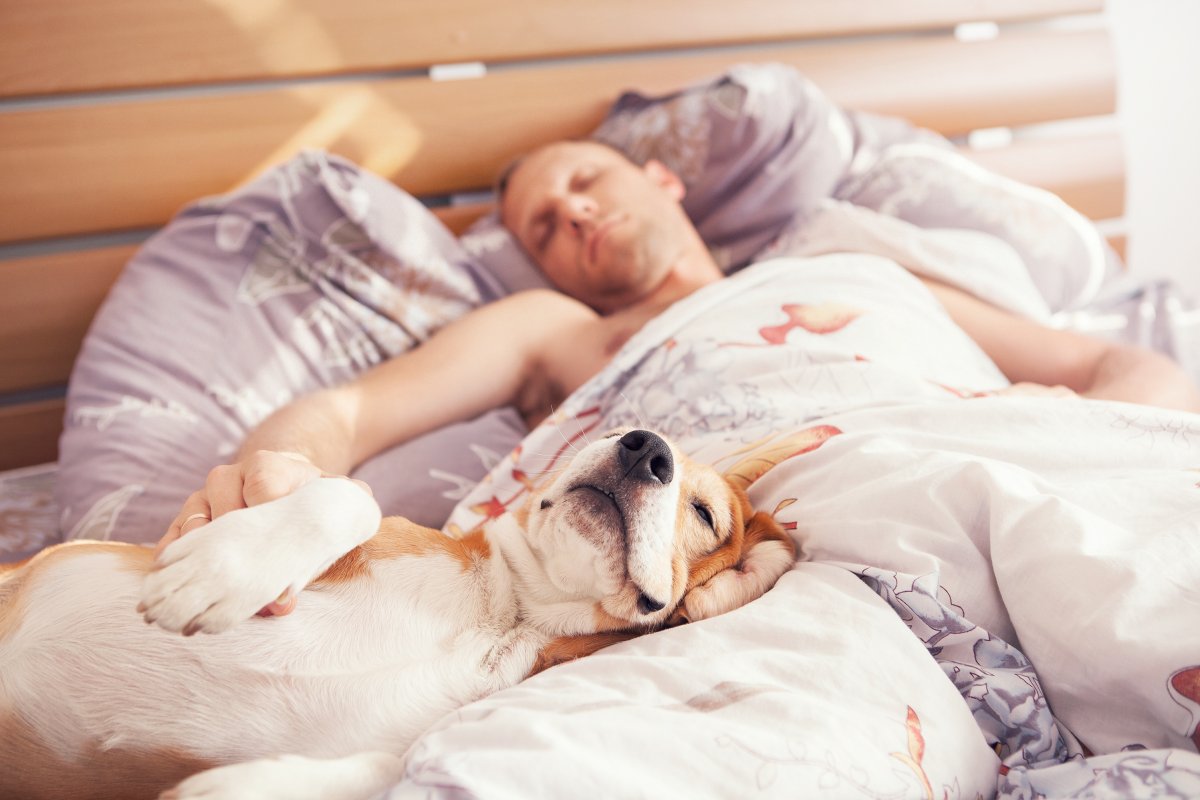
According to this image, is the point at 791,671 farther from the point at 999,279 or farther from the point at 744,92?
the point at 744,92

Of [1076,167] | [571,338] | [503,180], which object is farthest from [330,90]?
[1076,167]

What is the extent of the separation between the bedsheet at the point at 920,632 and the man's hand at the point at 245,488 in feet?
1.31

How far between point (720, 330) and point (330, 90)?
4.82ft

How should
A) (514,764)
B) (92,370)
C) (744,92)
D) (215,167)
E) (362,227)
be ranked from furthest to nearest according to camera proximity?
(744,92) → (215,167) → (362,227) → (92,370) → (514,764)

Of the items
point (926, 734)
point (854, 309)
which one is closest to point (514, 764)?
point (926, 734)

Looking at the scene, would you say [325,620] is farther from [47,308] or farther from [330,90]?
[330,90]

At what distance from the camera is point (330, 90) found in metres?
2.39

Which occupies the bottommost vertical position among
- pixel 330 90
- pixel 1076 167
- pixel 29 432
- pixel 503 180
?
pixel 1076 167

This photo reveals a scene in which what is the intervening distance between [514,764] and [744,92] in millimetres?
2165

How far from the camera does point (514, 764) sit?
2.59ft

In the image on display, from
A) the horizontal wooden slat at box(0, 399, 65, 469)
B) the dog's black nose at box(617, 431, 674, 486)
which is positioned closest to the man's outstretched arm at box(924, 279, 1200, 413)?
the dog's black nose at box(617, 431, 674, 486)

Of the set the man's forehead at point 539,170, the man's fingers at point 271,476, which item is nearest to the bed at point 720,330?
the man's forehead at point 539,170

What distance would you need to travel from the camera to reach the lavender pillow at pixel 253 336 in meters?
1.65

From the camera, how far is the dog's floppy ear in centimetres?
118
